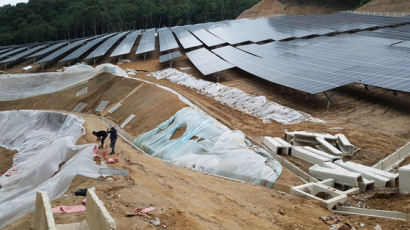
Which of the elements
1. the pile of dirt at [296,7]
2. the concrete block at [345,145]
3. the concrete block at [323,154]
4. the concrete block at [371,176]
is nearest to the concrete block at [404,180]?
the concrete block at [371,176]

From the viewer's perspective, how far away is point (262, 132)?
17484mm

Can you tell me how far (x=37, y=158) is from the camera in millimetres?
16703

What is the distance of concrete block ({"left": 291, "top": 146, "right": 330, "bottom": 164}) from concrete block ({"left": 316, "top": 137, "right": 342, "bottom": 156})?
84 centimetres

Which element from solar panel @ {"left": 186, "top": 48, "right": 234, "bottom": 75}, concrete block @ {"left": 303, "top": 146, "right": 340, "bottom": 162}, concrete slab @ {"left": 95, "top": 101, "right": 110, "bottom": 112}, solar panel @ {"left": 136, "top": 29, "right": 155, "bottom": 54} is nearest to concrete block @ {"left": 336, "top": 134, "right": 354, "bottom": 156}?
concrete block @ {"left": 303, "top": 146, "right": 340, "bottom": 162}

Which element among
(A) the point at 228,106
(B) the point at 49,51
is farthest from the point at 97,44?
(A) the point at 228,106

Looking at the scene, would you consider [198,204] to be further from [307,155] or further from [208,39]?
[208,39]

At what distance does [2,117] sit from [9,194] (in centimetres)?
1319

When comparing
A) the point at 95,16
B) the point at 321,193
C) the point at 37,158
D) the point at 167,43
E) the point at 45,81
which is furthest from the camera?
the point at 95,16

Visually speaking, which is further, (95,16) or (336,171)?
(95,16)

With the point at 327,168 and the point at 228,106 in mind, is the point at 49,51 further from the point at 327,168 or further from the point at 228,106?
the point at 327,168

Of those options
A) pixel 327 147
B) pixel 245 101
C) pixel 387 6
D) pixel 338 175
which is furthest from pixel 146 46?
pixel 387 6

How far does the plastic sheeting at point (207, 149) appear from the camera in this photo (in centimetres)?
1296

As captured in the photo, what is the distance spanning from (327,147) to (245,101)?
861 cm

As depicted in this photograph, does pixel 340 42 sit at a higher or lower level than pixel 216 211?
higher
